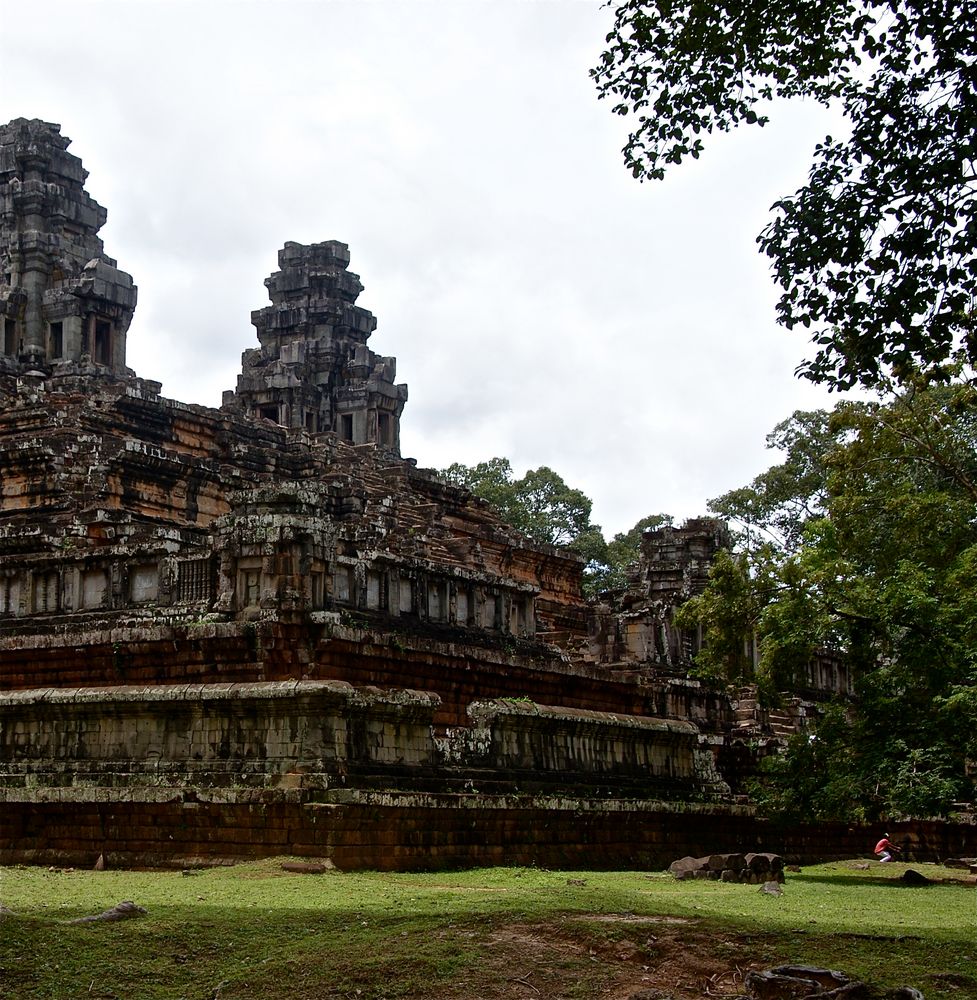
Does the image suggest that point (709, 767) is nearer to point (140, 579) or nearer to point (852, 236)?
point (140, 579)

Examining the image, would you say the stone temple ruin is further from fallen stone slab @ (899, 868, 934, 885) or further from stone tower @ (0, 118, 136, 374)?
stone tower @ (0, 118, 136, 374)

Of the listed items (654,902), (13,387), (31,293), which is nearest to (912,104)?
(654,902)

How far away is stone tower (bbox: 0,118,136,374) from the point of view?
39.9 meters

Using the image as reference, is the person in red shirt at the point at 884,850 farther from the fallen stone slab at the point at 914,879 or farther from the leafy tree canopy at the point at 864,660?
the fallen stone slab at the point at 914,879

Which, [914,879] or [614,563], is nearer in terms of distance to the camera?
[914,879]

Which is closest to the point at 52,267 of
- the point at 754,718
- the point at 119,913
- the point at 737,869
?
the point at 754,718

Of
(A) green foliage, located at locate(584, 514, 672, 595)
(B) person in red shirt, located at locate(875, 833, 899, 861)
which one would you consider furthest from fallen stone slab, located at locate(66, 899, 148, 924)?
(A) green foliage, located at locate(584, 514, 672, 595)

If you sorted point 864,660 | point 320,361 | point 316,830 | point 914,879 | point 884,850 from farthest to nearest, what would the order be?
point 320,361 < point 884,850 < point 864,660 < point 914,879 < point 316,830

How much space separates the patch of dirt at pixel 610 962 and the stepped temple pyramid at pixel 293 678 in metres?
4.32

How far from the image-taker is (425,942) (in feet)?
37.8

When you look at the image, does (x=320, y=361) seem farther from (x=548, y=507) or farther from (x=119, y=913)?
(x=119, y=913)

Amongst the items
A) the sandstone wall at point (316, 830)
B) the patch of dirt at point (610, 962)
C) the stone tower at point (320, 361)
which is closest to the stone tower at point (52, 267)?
the stone tower at point (320, 361)

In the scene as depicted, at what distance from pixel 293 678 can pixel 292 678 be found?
0.01m

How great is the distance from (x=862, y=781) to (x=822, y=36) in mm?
9912
